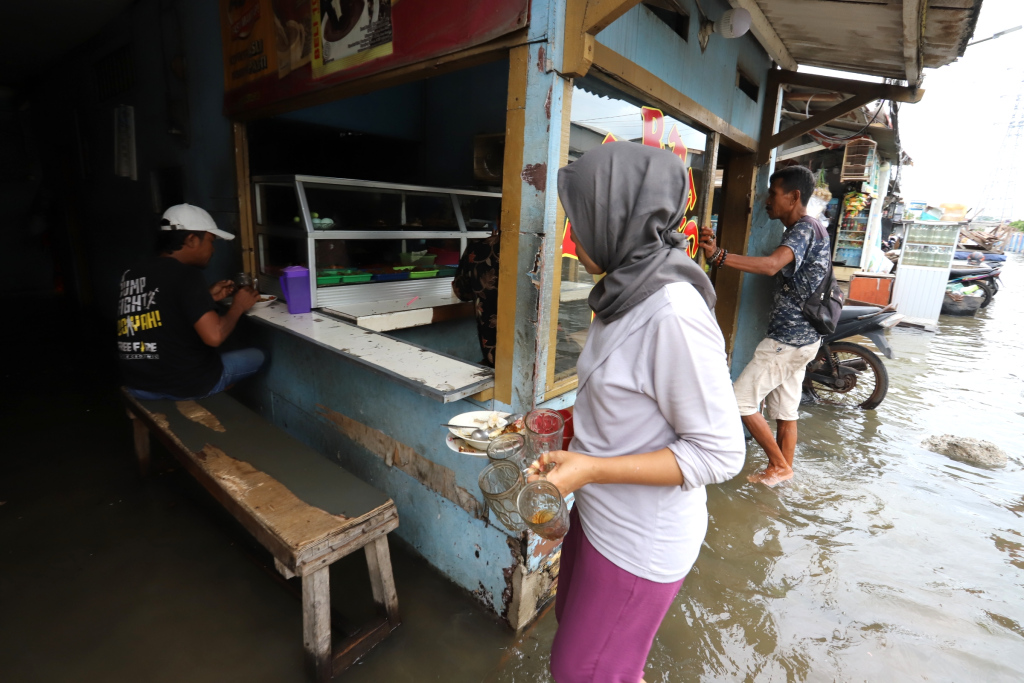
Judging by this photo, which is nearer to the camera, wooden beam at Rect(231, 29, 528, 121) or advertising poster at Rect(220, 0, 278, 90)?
wooden beam at Rect(231, 29, 528, 121)

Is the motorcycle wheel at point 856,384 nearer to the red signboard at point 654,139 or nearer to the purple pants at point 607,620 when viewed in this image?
the red signboard at point 654,139

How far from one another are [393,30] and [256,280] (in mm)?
2069

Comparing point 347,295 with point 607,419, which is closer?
point 607,419

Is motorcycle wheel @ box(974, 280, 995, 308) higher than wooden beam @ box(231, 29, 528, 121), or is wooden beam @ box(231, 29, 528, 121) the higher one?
wooden beam @ box(231, 29, 528, 121)

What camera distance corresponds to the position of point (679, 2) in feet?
7.85

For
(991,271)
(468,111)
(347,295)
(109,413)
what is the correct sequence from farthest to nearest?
(991,271), (468,111), (109,413), (347,295)

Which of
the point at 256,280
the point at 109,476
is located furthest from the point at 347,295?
the point at 109,476

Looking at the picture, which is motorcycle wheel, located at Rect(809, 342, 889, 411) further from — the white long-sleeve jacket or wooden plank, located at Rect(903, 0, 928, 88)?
the white long-sleeve jacket

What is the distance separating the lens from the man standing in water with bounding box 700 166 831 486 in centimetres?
304

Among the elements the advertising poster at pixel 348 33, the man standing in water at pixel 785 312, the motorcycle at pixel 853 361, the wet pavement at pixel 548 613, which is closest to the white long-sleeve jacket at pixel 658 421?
the wet pavement at pixel 548 613

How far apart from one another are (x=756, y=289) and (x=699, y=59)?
2.19m

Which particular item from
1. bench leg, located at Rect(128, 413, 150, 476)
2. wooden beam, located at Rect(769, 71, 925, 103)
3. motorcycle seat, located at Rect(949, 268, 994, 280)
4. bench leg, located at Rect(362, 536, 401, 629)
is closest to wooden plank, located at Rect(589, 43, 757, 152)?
wooden beam, located at Rect(769, 71, 925, 103)

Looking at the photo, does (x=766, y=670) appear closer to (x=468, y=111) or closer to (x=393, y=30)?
(x=393, y=30)

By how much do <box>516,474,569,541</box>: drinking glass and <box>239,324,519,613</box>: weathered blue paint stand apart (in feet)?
2.88
